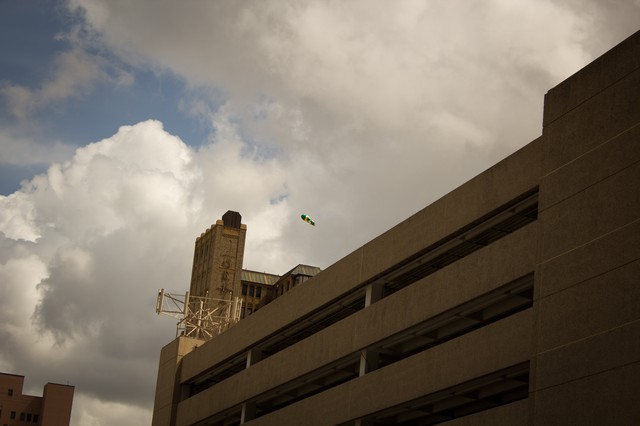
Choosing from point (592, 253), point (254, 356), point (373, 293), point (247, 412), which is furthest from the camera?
point (254, 356)

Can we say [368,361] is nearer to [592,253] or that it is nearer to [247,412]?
[247,412]

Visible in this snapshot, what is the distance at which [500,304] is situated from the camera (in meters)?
41.5

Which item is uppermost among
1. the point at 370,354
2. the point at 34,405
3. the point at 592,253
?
the point at 34,405

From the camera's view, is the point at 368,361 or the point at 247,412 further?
the point at 247,412

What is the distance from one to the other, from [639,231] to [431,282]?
1343 cm

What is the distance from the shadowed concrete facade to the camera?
32.4 m

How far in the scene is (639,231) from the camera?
3167 cm

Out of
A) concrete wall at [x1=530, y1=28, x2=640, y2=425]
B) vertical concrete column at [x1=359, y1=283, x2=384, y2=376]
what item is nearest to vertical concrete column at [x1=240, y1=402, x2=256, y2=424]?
vertical concrete column at [x1=359, y1=283, x2=384, y2=376]

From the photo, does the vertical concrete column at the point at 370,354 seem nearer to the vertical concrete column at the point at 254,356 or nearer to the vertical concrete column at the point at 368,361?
the vertical concrete column at the point at 368,361

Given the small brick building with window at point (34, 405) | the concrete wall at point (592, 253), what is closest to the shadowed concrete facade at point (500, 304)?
the concrete wall at point (592, 253)

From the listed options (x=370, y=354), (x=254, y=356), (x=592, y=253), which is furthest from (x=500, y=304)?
(x=254, y=356)

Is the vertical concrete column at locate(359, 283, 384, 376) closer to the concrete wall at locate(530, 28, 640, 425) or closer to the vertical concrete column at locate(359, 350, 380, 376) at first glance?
the vertical concrete column at locate(359, 350, 380, 376)

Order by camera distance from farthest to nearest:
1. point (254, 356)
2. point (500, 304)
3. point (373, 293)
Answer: point (254, 356), point (373, 293), point (500, 304)

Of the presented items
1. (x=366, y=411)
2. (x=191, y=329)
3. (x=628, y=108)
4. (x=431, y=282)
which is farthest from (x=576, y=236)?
(x=191, y=329)
